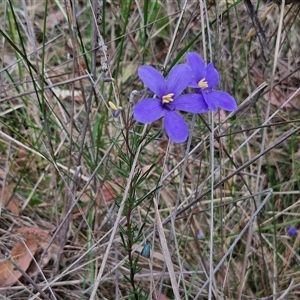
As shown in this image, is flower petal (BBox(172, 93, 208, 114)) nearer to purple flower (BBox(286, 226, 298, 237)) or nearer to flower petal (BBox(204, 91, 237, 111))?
flower petal (BBox(204, 91, 237, 111))

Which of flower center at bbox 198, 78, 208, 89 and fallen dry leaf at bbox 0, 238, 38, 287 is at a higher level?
flower center at bbox 198, 78, 208, 89

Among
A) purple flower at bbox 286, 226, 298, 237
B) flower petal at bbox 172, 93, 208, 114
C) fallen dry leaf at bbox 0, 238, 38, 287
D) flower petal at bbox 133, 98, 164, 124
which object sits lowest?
Answer: purple flower at bbox 286, 226, 298, 237

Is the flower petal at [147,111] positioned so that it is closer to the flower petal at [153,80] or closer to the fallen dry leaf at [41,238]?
the flower petal at [153,80]

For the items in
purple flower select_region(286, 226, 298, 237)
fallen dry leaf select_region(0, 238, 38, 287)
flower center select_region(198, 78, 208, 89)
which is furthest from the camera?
purple flower select_region(286, 226, 298, 237)

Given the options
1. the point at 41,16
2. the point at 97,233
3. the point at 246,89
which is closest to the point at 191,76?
the point at 97,233

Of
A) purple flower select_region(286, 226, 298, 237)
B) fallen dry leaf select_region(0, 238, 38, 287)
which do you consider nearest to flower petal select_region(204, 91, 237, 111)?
fallen dry leaf select_region(0, 238, 38, 287)

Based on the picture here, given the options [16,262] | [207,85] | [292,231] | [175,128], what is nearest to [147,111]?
[175,128]

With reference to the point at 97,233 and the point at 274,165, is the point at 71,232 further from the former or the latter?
the point at 274,165
